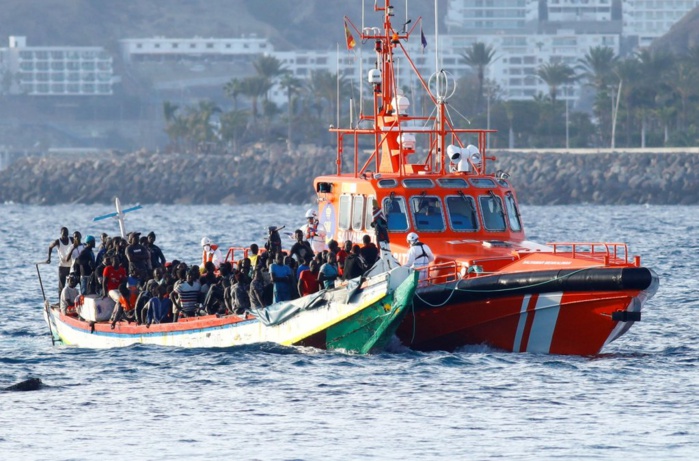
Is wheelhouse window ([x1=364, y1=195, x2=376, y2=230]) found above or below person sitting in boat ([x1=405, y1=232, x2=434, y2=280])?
above

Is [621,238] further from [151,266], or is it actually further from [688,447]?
[688,447]

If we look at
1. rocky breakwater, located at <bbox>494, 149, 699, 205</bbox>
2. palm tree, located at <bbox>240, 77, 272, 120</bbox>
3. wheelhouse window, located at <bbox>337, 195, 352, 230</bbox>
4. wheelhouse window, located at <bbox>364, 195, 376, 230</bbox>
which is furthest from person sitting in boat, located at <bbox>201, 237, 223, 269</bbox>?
palm tree, located at <bbox>240, 77, 272, 120</bbox>

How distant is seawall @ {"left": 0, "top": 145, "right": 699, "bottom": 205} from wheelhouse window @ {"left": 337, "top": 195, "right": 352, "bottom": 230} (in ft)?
327

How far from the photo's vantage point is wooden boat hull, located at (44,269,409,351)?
23.5 metres

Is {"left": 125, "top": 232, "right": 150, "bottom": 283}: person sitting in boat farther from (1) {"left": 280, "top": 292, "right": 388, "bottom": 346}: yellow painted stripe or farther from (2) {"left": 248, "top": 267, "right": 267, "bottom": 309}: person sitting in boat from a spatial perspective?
(1) {"left": 280, "top": 292, "right": 388, "bottom": 346}: yellow painted stripe

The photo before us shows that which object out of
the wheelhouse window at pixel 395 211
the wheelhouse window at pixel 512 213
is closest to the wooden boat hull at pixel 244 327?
the wheelhouse window at pixel 395 211

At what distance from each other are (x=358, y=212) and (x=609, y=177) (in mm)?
103373

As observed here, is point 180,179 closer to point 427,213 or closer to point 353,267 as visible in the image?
point 427,213

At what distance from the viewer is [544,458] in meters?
18.2

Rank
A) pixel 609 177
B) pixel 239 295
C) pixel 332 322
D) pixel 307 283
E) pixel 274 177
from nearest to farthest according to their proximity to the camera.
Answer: pixel 332 322, pixel 307 283, pixel 239 295, pixel 609 177, pixel 274 177

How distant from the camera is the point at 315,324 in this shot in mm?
24531

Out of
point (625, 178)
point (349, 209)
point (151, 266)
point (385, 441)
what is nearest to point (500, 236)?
point (349, 209)

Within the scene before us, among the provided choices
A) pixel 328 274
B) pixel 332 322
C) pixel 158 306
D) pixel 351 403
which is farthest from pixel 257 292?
pixel 351 403

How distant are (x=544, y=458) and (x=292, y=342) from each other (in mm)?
7577
